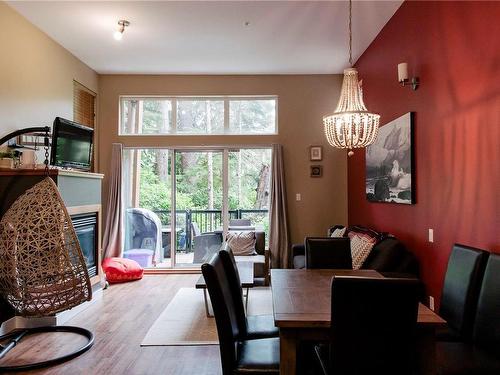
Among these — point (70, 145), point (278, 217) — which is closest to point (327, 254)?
point (278, 217)

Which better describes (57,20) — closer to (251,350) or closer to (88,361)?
(88,361)

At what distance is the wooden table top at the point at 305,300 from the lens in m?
1.75

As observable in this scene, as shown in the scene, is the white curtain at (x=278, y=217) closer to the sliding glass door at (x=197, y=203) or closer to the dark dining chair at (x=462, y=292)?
the sliding glass door at (x=197, y=203)

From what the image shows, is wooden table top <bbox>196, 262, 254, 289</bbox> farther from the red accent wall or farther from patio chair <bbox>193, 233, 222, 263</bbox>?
the red accent wall

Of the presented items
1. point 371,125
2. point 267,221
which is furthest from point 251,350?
point 267,221

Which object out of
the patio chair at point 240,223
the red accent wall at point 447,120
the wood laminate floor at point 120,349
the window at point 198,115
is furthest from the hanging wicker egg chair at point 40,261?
the window at point 198,115

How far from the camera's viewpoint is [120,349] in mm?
3119

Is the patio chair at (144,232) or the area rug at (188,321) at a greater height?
the patio chair at (144,232)

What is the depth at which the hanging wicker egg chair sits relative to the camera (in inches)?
117

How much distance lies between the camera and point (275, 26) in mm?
4297

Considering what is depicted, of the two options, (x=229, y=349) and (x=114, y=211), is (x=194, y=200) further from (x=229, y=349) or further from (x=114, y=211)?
(x=229, y=349)

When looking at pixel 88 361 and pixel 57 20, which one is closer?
pixel 88 361

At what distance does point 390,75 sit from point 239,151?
2.85 m

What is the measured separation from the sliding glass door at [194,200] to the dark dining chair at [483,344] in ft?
14.0
